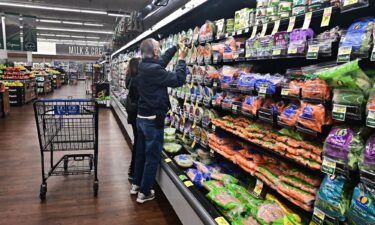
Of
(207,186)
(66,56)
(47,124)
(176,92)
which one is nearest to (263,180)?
(207,186)

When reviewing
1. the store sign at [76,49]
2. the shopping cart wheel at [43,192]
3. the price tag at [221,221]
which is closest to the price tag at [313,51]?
the price tag at [221,221]

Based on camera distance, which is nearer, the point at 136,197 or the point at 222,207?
the point at 222,207

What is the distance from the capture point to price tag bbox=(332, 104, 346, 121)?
1.38 metres

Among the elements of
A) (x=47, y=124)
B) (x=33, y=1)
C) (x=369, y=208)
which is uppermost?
(x=33, y=1)

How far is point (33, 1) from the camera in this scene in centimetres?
1336

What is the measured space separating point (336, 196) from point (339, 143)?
0.27m

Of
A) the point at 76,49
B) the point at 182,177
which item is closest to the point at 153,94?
the point at 182,177

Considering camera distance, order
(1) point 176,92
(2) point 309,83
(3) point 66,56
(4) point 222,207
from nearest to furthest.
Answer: (2) point 309,83 → (4) point 222,207 → (1) point 176,92 → (3) point 66,56

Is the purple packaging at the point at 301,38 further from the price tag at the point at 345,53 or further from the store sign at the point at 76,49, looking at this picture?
the store sign at the point at 76,49

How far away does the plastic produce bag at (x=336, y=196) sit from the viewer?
142 centimetres

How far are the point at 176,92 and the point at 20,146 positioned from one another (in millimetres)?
3563

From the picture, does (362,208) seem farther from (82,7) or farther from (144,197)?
(82,7)

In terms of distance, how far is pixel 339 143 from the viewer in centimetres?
140

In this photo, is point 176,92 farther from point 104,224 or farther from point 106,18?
point 106,18
